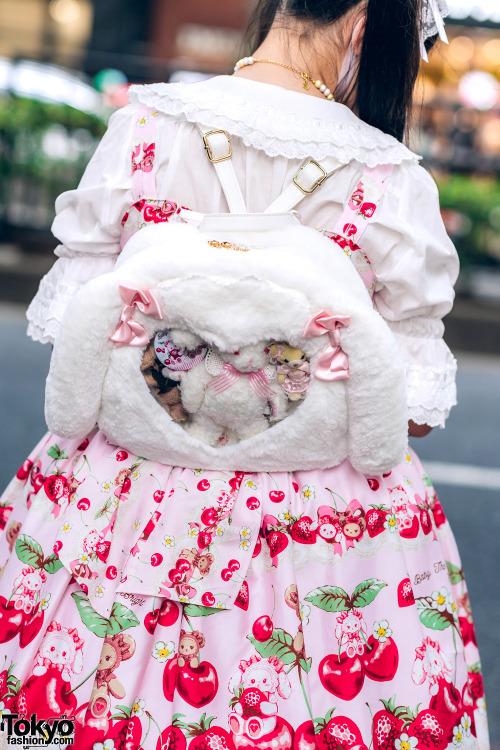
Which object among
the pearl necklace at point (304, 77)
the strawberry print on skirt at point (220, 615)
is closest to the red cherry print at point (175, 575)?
the strawberry print on skirt at point (220, 615)

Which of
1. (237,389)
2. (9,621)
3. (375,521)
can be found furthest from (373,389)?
(9,621)

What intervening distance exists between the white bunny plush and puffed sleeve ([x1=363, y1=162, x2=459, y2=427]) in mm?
359

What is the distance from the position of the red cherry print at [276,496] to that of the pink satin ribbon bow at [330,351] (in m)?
0.26

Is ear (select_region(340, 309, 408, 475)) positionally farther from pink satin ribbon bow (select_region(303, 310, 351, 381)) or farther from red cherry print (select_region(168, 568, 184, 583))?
red cherry print (select_region(168, 568, 184, 583))

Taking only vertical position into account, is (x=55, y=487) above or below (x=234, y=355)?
below

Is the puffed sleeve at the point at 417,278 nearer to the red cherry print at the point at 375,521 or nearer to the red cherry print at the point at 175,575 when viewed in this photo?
the red cherry print at the point at 375,521

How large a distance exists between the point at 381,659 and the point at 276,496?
348 mm

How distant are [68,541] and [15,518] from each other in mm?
264

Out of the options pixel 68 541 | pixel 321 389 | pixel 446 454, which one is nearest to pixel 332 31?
pixel 321 389

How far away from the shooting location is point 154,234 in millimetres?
1412

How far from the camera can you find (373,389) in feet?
4.42

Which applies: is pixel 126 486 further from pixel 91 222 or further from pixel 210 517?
pixel 91 222

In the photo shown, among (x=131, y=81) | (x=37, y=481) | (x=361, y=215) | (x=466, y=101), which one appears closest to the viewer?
(x=361, y=215)

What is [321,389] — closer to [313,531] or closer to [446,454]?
[313,531]
